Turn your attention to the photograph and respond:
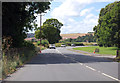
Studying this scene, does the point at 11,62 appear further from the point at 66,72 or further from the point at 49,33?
the point at 49,33

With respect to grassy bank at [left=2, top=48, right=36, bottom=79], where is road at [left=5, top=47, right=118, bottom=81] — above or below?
below

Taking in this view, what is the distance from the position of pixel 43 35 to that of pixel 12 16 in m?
87.0

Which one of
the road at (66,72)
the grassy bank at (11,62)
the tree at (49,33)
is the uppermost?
the tree at (49,33)

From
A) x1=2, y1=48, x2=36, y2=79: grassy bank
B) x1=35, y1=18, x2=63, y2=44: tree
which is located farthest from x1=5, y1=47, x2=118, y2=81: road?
x1=35, y1=18, x2=63, y2=44: tree

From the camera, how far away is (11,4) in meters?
23.8

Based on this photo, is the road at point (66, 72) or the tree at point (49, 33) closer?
the road at point (66, 72)

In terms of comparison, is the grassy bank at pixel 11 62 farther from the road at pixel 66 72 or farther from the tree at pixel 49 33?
the tree at pixel 49 33

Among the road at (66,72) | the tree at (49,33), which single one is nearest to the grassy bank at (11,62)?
the road at (66,72)

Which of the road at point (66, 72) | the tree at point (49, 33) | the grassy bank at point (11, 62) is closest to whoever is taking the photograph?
the road at point (66, 72)

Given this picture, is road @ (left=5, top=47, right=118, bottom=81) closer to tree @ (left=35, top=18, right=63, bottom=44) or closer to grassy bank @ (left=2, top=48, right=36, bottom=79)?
grassy bank @ (left=2, top=48, right=36, bottom=79)

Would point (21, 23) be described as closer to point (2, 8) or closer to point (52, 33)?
point (2, 8)

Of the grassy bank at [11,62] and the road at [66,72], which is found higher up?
the grassy bank at [11,62]

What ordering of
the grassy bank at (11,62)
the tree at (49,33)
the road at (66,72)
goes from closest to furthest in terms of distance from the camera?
the road at (66,72), the grassy bank at (11,62), the tree at (49,33)

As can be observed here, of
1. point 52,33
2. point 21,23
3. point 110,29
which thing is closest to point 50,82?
point 21,23
